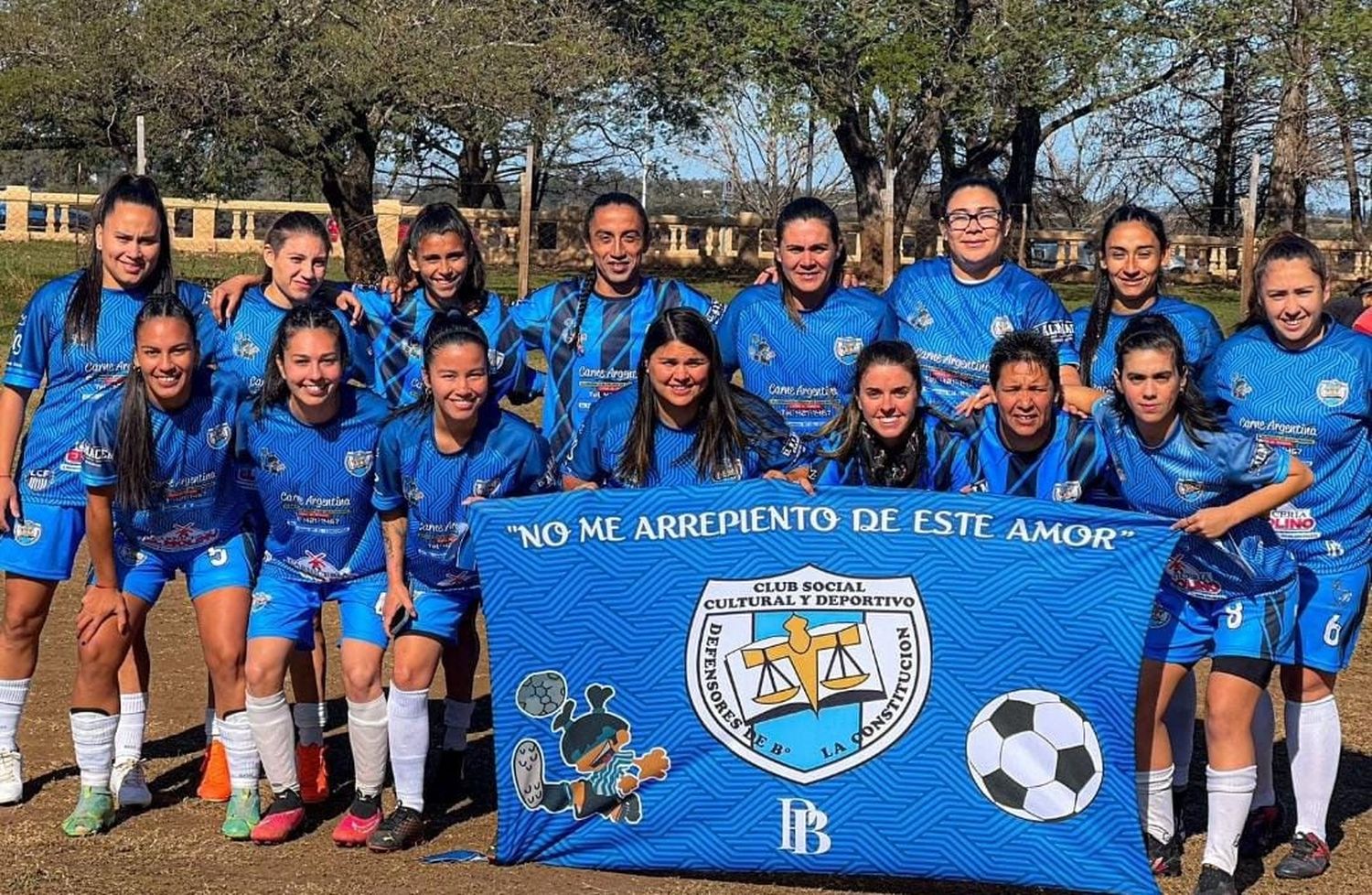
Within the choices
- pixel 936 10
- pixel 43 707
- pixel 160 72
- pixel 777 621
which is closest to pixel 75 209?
pixel 160 72

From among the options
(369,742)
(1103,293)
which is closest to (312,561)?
(369,742)

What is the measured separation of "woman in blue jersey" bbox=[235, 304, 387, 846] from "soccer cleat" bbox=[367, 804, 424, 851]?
0.20 feet

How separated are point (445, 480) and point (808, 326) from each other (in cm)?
135

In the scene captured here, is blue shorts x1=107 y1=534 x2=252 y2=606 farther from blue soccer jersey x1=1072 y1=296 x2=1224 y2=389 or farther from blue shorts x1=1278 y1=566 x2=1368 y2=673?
blue shorts x1=1278 y1=566 x2=1368 y2=673

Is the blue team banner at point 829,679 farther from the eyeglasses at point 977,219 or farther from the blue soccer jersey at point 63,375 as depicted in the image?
the blue soccer jersey at point 63,375

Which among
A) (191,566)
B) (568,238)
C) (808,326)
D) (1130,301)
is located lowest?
(191,566)

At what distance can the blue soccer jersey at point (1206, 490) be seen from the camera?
5219 millimetres

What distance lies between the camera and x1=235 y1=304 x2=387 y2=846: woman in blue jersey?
5695mm

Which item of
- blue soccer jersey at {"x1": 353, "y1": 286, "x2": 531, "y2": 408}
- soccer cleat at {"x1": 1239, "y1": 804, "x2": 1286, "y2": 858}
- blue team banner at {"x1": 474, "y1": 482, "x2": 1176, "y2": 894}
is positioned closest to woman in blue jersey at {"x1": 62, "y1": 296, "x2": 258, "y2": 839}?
blue soccer jersey at {"x1": 353, "y1": 286, "x2": 531, "y2": 408}

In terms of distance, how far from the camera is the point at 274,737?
575 cm

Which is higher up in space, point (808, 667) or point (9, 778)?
point (808, 667)

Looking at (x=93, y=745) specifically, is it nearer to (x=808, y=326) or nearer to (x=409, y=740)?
(x=409, y=740)

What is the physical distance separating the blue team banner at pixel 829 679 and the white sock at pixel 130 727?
1504mm

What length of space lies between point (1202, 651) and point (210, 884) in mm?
2999
